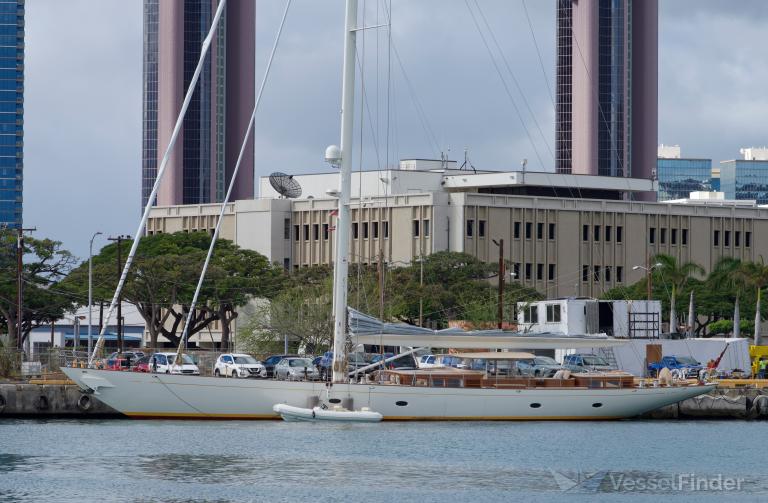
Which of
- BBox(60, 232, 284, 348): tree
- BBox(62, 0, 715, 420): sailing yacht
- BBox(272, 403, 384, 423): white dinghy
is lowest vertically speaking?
BBox(272, 403, 384, 423): white dinghy

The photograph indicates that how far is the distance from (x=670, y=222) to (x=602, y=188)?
8339 millimetres

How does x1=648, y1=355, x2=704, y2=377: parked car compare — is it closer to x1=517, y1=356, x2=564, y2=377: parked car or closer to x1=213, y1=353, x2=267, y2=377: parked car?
x1=517, y1=356, x2=564, y2=377: parked car

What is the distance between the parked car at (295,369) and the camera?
78.6 m

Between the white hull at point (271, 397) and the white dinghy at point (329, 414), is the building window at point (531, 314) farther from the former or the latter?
the white dinghy at point (329, 414)

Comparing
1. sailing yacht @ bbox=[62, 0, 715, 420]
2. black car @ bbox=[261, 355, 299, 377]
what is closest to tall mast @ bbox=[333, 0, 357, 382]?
sailing yacht @ bbox=[62, 0, 715, 420]

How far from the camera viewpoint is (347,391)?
67.2 m

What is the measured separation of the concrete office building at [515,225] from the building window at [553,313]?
42.2 meters

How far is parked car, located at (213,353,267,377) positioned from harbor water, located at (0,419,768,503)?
42.2ft

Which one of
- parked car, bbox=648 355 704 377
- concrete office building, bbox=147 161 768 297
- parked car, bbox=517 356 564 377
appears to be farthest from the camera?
concrete office building, bbox=147 161 768 297

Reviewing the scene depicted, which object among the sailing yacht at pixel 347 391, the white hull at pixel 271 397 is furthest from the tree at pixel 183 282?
the sailing yacht at pixel 347 391

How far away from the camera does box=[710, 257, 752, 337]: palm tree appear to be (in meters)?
117

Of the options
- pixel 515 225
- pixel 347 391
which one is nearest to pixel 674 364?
pixel 347 391

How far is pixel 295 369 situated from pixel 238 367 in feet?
13.4

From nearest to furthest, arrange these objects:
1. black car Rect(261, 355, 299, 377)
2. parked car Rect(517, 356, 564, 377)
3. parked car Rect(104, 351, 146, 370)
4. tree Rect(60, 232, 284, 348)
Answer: parked car Rect(104, 351, 146, 370), parked car Rect(517, 356, 564, 377), black car Rect(261, 355, 299, 377), tree Rect(60, 232, 284, 348)
